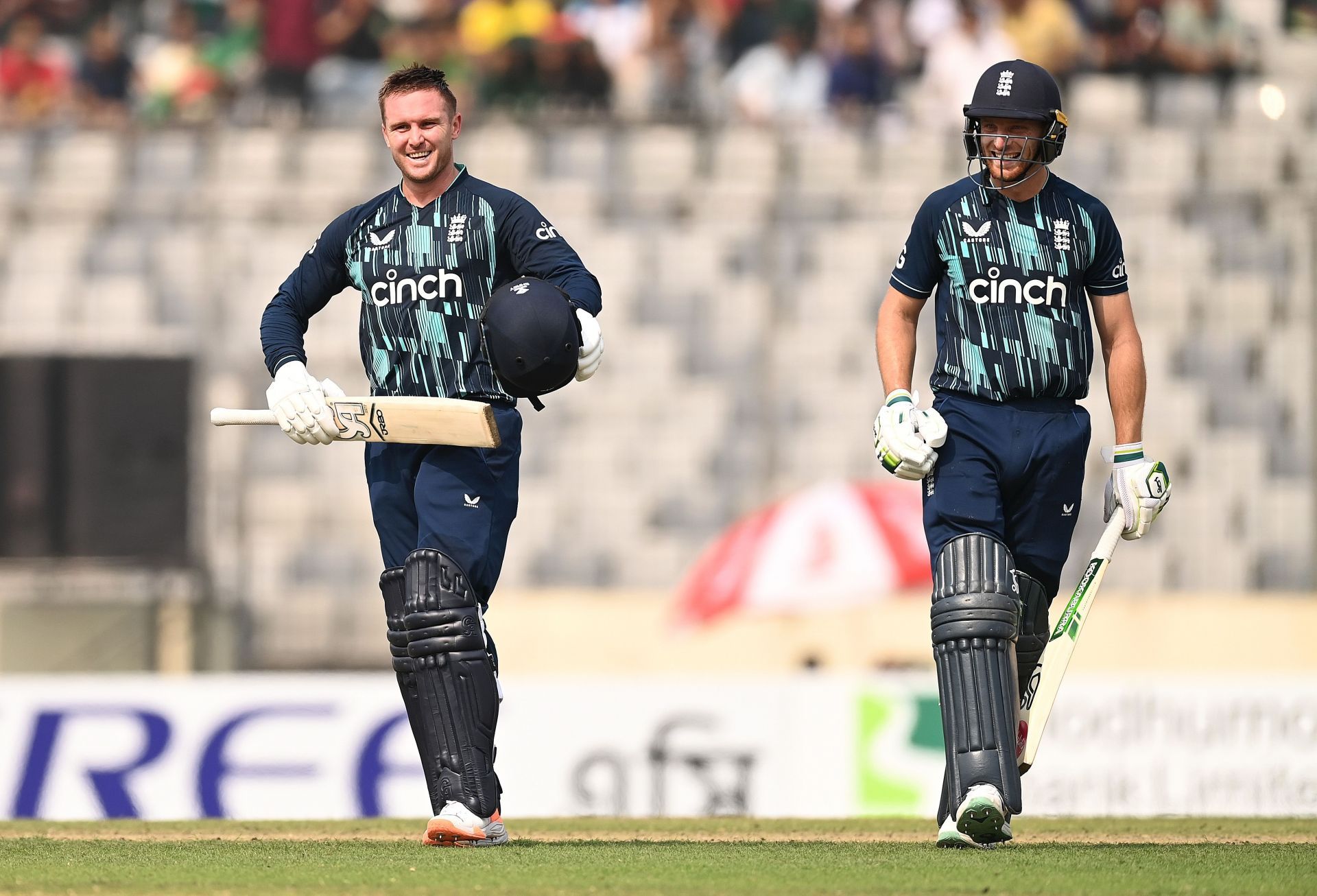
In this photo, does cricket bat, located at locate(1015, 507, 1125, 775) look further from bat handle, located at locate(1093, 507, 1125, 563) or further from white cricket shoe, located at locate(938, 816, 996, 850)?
white cricket shoe, located at locate(938, 816, 996, 850)

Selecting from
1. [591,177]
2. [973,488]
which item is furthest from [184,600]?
[973,488]

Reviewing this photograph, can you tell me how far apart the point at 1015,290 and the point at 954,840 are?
49.1 inches

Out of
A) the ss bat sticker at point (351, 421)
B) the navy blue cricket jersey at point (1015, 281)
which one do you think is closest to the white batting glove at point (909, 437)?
the navy blue cricket jersey at point (1015, 281)

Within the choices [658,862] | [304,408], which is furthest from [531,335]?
[658,862]

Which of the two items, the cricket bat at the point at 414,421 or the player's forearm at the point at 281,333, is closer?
the cricket bat at the point at 414,421

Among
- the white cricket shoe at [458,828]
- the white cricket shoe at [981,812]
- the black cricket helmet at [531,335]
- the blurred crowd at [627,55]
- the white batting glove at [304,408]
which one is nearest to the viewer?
the white cricket shoe at [981,812]

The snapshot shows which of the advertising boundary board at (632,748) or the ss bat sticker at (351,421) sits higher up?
the ss bat sticker at (351,421)

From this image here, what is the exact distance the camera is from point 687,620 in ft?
35.0

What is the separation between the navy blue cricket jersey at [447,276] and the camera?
5.15 meters

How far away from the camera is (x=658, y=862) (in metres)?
4.72

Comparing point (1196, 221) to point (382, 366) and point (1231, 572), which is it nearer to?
point (1231, 572)

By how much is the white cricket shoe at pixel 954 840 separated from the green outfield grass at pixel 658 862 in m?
0.05

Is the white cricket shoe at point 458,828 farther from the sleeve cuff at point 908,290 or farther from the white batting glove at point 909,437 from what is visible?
the sleeve cuff at point 908,290

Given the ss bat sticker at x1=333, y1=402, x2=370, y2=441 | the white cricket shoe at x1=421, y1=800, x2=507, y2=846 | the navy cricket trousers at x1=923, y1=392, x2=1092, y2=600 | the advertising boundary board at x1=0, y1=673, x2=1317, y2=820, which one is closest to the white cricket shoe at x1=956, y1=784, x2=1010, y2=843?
the navy cricket trousers at x1=923, y1=392, x2=1092, y2=600
